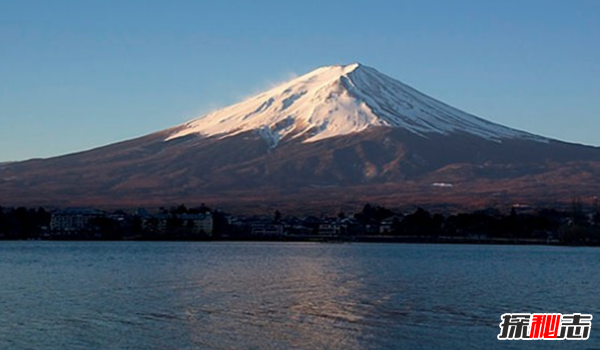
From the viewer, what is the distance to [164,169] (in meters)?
117

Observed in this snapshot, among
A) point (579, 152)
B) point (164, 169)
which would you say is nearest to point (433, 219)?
point (164, 169)

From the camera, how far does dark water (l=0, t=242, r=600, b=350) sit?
A: 50.9ft

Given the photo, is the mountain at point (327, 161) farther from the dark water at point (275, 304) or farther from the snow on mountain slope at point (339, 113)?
the dark water at point (275, 304)

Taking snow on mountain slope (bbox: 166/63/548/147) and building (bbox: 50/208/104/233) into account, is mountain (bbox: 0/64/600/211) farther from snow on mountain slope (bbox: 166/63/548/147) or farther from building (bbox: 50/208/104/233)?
building (bbox: 50/208/104/233)

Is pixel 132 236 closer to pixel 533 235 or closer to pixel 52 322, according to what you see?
pixel 533 235

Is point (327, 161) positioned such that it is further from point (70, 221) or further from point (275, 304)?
point (275, 304)

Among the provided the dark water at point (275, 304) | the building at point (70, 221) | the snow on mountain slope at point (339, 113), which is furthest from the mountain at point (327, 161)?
the dark water at point (275, 304)

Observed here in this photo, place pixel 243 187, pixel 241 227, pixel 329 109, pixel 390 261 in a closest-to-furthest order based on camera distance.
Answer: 1. pixel 390 261
2. pixel 241 227
3. pixel 243 187
4. pixel 329 109

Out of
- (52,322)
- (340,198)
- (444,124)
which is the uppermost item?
(444,124)

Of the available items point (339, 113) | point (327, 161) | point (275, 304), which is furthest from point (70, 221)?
point (339, 113)

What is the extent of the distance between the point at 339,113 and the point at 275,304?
114m

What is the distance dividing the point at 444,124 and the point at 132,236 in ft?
246

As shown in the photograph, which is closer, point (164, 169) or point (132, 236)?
point (132, 236)

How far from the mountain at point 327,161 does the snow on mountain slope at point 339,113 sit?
7.2 inches
